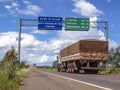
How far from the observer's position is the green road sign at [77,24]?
174ft

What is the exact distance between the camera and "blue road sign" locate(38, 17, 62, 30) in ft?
174

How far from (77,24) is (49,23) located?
13.3 ft

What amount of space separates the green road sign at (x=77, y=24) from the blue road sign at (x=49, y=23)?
1.16 metres

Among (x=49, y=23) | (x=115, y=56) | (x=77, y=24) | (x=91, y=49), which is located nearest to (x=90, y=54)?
(x=91, y=49)

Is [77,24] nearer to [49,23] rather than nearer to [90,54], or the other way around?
[49,23]

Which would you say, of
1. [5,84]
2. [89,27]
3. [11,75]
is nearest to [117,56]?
[89,27]

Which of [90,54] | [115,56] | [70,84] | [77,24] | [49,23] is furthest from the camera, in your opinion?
[115,56]

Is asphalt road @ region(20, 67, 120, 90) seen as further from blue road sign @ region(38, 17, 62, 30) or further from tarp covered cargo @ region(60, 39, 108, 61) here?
blue road sign @ region(38, 17, 62, 30)

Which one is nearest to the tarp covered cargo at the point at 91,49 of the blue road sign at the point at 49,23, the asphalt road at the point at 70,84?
the blue road sign at the point at 49,23

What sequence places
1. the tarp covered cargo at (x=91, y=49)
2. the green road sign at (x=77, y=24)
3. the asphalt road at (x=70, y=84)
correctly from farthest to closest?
the green road sign at (x=77, y=24) → the tarp covered cargo at (x=91, y=49) → the asphalt road at (x=70, y=84)

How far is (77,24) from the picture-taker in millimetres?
Result: 53031

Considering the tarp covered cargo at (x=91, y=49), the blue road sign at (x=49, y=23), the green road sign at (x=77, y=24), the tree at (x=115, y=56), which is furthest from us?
the tree at (x=115, y=56)

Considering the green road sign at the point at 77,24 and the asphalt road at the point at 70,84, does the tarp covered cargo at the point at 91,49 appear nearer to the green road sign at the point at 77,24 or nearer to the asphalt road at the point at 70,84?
the green road sign at the point at 77,24

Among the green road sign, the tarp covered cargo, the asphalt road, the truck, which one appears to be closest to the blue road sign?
the green road sign
